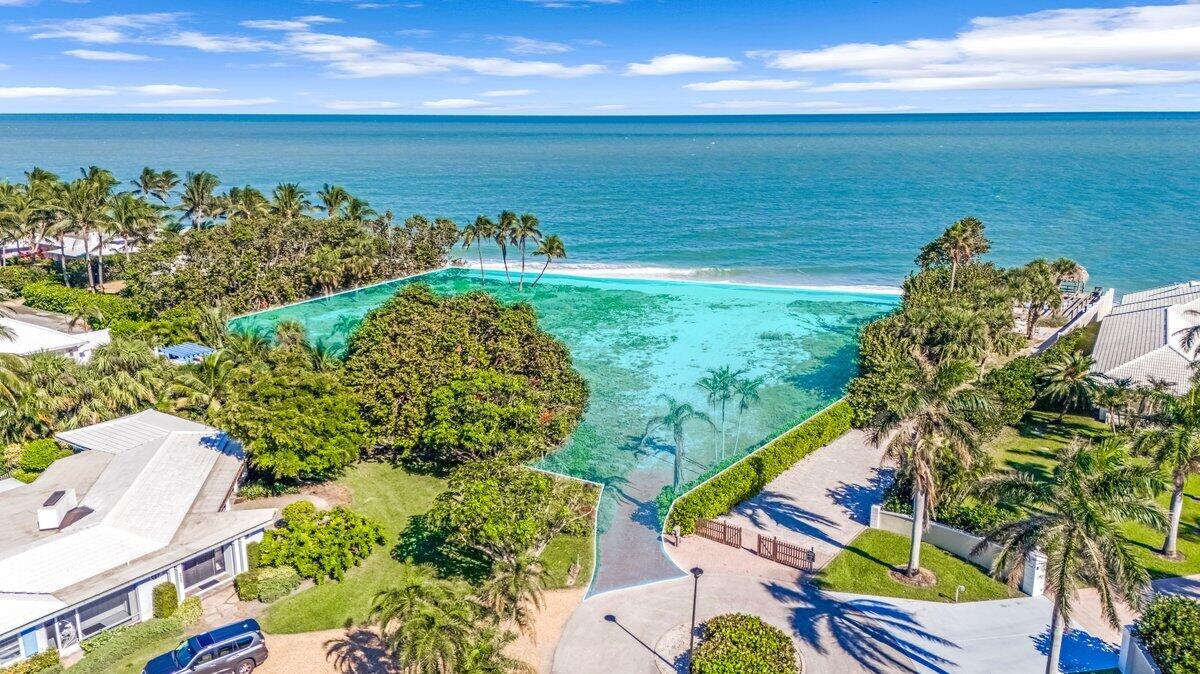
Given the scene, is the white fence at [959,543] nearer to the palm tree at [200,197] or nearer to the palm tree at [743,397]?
the palm tree at [743,397]

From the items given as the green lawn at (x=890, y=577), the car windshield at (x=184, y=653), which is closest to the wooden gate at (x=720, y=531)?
the green lawn at (x=890, y=577)

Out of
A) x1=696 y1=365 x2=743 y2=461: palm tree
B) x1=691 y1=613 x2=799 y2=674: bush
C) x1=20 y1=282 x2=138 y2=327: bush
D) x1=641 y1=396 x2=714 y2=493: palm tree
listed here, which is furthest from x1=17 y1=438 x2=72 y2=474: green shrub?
x1=696 y1=365 x2=743 y2=461: palm tree

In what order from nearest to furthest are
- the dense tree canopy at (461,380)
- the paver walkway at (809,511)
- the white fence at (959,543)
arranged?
the white fence at (959,543), the paver walkway at (809,511), the dense tree canopy at (461,380)

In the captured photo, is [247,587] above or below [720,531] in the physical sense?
below

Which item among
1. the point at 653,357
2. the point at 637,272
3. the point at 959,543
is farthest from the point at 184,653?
the point at 637,272

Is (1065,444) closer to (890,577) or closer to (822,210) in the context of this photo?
(890,577)

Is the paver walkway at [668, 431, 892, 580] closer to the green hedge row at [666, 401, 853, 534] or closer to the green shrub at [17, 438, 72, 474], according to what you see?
the green hedge row at [666, 401, 853, 534]

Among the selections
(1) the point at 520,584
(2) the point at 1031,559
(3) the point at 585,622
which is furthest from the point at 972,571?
(1) the point at 520,584
